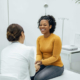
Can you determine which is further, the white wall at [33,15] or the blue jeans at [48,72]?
the white wall at [33,15]

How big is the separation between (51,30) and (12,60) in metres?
0.72

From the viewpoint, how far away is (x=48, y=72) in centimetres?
146

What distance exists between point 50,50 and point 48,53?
0.20ft

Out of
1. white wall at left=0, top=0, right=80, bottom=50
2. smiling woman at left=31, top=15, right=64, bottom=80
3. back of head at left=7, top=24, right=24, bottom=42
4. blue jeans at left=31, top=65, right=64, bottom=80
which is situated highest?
white wall at left=0, top=0, right=80, bottom=50

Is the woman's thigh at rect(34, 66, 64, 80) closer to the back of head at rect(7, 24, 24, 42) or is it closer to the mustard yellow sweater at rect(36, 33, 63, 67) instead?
the mustard yellow sweater at rect(36, 33, 63, 67)

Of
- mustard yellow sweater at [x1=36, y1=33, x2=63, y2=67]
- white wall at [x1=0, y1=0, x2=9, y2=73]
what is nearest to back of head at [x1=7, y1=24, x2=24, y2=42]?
mustard yellow sweater at [x1=36, y1=33, x2=63, y2=67]

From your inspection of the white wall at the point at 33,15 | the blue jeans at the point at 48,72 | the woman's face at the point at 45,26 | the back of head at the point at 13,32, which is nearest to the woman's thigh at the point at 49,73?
the blue jeans at the point at 48,72

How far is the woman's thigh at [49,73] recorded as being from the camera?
4.68ft

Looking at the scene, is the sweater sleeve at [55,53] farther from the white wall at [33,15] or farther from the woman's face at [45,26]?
the white wall at [33,15]

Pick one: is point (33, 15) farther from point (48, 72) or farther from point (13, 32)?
point (13, 32)

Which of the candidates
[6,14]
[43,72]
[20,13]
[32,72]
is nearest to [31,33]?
[20,13]

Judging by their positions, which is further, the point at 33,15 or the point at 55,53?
the point at 33,15

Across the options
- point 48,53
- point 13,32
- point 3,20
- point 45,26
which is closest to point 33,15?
point 3,20

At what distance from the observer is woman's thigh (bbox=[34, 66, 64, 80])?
143cm
